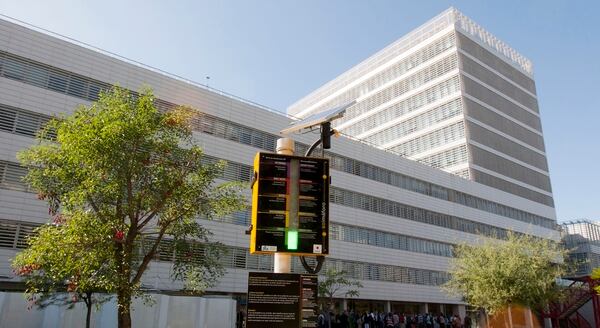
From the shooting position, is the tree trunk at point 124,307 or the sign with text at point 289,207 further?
the tree trunk at point 124,307

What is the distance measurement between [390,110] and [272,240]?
60895mm

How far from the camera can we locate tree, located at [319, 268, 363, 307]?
32.3m

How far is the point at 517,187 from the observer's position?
62.8 metres

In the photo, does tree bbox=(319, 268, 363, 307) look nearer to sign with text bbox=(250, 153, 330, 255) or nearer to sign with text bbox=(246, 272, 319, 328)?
sign with text bbox=(246, 272, 319, 328)

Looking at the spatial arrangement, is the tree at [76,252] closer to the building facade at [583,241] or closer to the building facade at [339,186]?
the building facade at [339,186]

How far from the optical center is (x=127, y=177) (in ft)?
49.3

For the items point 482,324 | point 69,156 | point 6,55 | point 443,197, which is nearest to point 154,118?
point 69,156

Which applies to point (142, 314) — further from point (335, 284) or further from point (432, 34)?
point (432, 34)

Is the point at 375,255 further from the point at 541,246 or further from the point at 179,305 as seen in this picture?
the point at 179,305

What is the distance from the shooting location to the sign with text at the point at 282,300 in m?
7.06

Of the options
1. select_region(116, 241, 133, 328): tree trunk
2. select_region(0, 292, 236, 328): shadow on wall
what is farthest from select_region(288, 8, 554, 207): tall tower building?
select_region(116, 241, 133, 328): tree trunk

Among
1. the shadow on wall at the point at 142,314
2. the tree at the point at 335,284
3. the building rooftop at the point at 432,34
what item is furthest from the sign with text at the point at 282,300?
the building rooftop at the point at 432,34

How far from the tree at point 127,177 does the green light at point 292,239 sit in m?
8.45

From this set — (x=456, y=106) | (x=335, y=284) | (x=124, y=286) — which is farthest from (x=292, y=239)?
(x=456, y=106)
